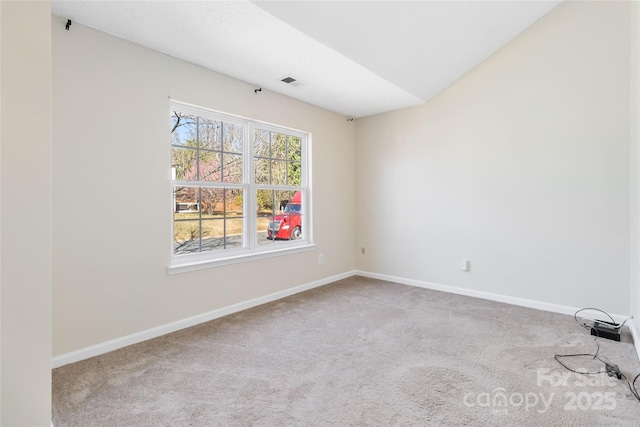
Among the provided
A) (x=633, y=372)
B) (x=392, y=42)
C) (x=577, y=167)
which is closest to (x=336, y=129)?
(x=392, y=42)

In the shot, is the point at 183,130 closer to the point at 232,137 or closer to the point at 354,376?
the point at 232,137

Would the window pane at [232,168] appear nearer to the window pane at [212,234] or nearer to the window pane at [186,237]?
the window pane at [212,234]

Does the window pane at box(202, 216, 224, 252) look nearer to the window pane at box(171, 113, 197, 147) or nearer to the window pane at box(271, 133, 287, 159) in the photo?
the window pane at box(171, 113, 197, 147)

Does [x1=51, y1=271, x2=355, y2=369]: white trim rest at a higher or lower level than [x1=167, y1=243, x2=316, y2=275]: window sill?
lower

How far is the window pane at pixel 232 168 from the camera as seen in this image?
318cm

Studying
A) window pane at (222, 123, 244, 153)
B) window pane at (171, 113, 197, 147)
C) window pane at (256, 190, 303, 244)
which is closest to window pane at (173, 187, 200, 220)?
window pane at (171, 113, 197, 147)

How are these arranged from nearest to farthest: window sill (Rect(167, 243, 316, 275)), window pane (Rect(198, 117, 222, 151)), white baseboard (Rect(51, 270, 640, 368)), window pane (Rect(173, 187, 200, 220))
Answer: white baseboard (Rect(51, 270, 640, 368)) < window sill (Rect(167, 243, 316, 275)) < window pane (Rect(173, 187, 200, 220)) < window pane (Rect(198, 117, 222, 151))

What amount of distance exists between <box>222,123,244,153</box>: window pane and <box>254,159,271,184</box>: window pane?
0.27m

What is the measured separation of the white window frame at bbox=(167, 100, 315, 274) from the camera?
282 centimetres

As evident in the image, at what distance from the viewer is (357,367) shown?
2098 mm

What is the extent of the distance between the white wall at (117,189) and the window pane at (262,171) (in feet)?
1.93

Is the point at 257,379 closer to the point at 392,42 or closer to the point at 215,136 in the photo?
the point at 215,136

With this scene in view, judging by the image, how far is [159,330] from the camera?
2605mm

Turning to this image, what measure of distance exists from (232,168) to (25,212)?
214 cm
